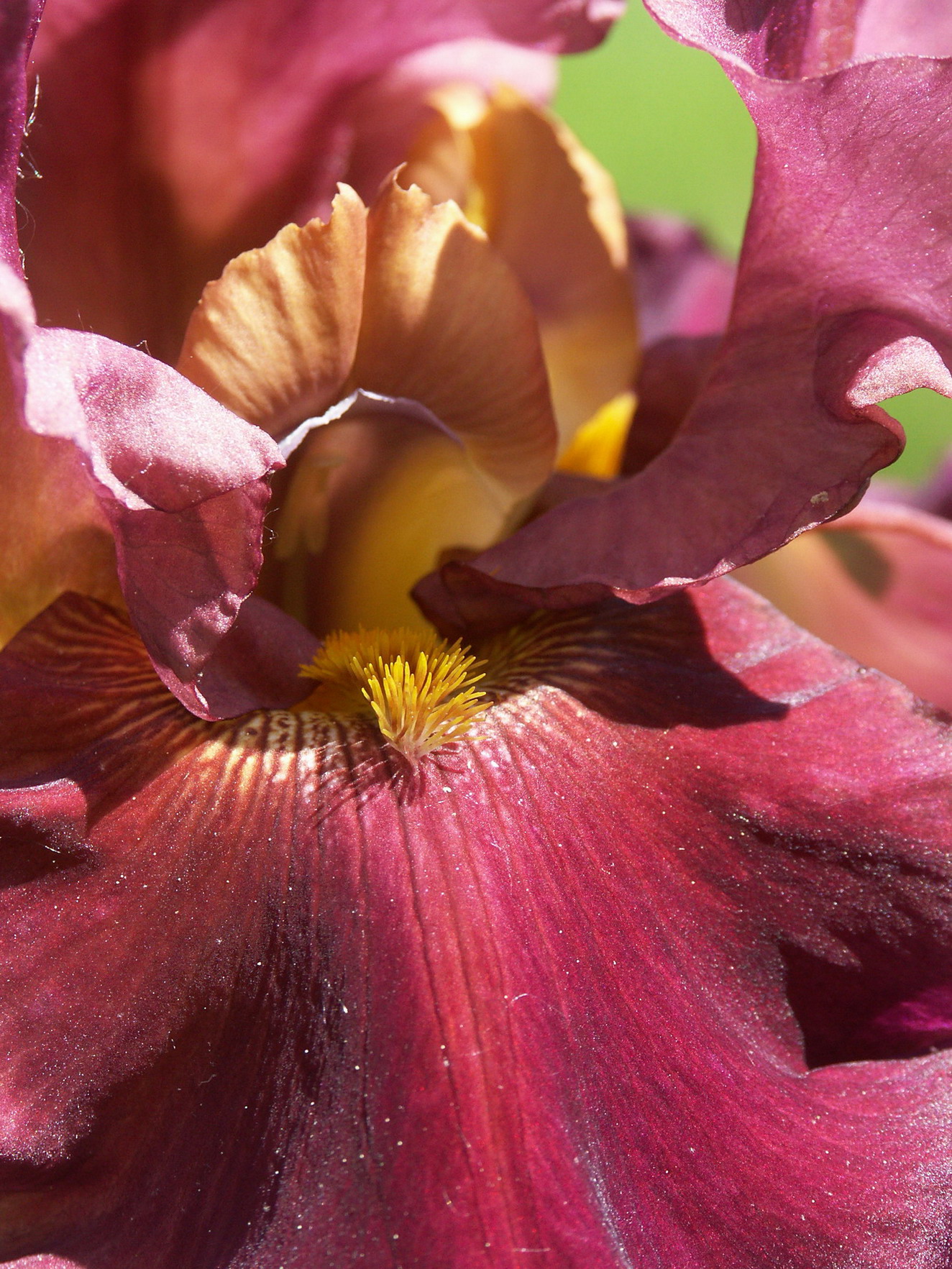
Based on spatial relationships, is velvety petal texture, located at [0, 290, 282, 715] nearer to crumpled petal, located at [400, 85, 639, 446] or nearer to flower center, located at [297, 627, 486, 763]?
flower center, located at [297, 627, 486, 763]

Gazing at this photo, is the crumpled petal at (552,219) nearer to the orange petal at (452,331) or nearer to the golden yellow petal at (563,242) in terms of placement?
the golden yellow petal at (563,242)

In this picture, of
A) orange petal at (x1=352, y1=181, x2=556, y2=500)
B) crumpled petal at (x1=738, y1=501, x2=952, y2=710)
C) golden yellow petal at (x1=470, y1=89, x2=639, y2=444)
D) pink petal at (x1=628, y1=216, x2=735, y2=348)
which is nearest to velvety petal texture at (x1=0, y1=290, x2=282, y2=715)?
orange petal at (x1=352, y1=181, x2=556, y2=500)

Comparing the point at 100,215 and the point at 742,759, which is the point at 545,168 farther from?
the point at 742,759

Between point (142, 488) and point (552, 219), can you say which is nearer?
point (142, 488)

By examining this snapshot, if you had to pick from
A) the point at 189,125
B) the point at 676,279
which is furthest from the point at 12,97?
the point at 676,279

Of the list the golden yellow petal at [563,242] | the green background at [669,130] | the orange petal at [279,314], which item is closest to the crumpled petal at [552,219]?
the golden yellow petal at [563,242]

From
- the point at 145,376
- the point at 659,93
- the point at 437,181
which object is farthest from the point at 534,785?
the point at 659,93

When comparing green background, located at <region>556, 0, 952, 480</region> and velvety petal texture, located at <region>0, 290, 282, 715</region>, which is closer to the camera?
velvety petal texture, located at <region>0, 290, 282, 715</region>

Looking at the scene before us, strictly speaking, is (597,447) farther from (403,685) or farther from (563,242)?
(403,685)

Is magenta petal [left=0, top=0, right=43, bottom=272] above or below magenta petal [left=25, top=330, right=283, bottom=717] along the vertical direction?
above
